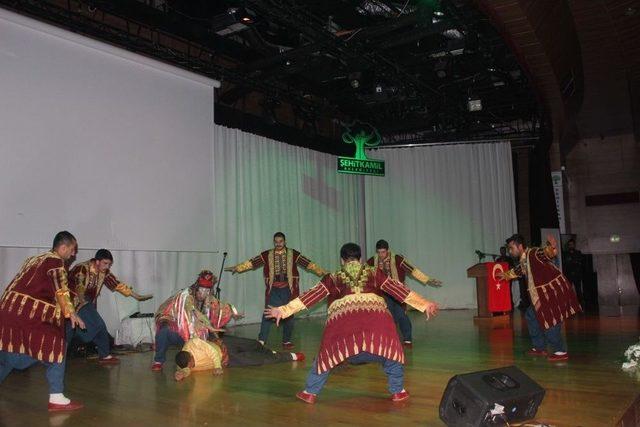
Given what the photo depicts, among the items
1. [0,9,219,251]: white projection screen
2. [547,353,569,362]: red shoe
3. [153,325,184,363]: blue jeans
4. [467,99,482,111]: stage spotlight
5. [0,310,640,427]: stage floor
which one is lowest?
[0,310,640,427]: stage floor

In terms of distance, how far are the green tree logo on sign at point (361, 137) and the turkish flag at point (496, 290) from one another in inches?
157

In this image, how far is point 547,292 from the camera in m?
5.64

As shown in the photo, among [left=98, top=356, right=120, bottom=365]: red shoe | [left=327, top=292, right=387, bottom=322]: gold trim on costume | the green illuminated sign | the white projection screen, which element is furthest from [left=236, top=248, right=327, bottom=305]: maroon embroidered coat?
the green illuminated sign

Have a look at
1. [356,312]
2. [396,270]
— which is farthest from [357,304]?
[396,270]

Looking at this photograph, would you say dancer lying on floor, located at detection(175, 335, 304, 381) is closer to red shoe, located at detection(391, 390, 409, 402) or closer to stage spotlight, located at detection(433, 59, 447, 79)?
red shoe, located at detection(391, 390, 409, 402)

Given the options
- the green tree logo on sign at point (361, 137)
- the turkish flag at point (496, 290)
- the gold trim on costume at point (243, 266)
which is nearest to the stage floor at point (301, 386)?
the gold trim on costume at point (243, 266)

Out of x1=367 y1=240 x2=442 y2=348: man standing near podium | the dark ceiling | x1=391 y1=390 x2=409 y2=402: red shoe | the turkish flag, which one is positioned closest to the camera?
x1=391 y1=390 x2=409 y2=402: red shoe

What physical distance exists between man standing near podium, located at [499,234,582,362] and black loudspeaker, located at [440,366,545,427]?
2.50 metres

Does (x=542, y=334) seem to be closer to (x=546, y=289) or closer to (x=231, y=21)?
(x=546, y=289)

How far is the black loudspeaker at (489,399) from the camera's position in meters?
2.98

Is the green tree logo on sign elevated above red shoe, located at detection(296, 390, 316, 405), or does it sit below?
above

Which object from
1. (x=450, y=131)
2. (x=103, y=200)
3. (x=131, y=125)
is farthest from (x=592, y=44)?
(x=103, y=200)

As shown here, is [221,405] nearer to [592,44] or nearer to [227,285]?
[227,285]

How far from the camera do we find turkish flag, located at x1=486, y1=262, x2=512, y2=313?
946 centimetres
